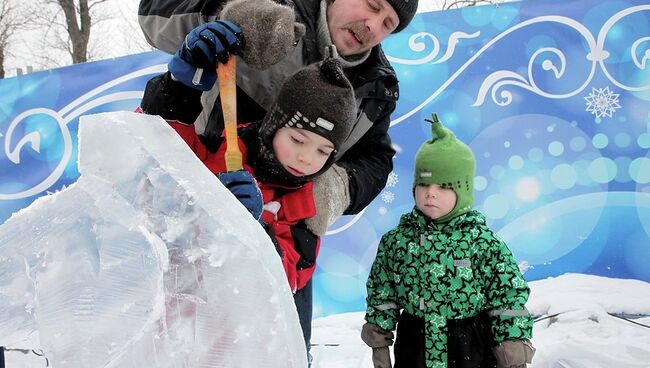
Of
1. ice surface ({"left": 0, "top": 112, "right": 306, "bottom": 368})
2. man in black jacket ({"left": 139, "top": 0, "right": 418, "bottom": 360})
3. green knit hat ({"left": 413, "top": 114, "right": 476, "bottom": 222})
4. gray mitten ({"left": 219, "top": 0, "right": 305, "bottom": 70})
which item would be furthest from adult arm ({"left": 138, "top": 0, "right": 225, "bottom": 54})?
green knit hat ({"left": 413, "top": 114, "right": 476, "bottom": 222})

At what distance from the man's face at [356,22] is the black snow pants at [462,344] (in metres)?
0.81

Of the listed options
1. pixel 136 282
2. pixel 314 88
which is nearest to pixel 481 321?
pixel 314 88

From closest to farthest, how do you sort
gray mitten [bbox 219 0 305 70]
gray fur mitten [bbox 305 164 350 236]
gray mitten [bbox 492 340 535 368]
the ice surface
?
the ice surface < gray mitten [bbox 219 0 305 70] < gray fur mitten [bbox 305 164 350 236] < gray mitten [bbox 492 340 535 368]

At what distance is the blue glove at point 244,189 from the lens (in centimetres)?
79

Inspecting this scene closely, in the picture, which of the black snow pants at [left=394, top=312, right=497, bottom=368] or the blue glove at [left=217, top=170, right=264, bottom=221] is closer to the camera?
the blue glove at [left=217, top=170, right=264, bottom=221]

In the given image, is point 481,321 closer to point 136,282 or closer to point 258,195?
point 258,195

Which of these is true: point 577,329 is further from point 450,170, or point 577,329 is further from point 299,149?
point 299,149

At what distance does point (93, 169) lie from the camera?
0.61m

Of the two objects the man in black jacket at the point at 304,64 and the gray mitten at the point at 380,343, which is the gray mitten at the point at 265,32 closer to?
the man in black jacket at the point at 304,64

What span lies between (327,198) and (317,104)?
0.21 m

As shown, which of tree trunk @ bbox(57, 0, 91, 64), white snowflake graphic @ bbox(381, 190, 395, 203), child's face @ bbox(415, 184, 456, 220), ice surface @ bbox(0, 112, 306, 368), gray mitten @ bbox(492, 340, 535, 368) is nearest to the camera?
ice surface @ bbox(0, 112, 306, 368)

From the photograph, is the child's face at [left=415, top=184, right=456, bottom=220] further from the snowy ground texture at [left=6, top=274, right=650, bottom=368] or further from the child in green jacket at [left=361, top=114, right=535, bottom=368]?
the snowy ground texture at [left=6, top=274, right=650, bottom=368]

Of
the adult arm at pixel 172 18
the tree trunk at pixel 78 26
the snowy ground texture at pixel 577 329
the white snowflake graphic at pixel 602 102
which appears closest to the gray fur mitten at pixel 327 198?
the adult arm at pixel 172 18

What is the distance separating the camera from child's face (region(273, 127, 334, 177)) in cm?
102
